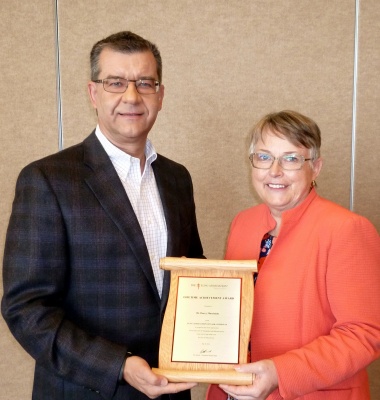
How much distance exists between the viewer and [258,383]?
1.43 m

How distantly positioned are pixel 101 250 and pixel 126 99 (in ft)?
1.60

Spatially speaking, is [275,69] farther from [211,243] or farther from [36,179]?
[36,179]

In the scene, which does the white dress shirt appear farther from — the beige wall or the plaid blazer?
the beige wall

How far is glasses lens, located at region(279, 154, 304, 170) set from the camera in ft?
5.40

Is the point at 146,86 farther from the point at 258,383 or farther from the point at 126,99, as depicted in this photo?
the point at 258,383

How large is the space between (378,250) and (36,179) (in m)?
1.04

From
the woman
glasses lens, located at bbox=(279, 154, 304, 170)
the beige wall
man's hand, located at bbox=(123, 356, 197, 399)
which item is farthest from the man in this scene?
the beige wall

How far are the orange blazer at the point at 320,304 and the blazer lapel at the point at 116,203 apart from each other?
374mm

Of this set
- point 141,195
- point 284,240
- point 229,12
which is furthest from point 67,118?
point 284,240

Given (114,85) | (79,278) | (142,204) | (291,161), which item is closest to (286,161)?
(291,161)

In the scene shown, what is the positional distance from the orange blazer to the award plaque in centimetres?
14

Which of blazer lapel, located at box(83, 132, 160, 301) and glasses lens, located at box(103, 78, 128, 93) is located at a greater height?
glasses lens, located at box(103, 78, 128, 93)

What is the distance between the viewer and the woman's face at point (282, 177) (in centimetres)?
165

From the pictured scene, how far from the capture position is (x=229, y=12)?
2.78 metres
